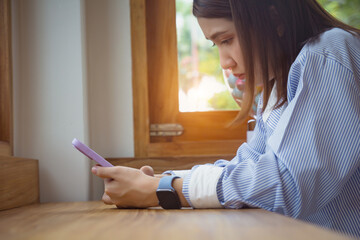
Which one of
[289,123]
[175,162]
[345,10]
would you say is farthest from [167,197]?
[345,10]

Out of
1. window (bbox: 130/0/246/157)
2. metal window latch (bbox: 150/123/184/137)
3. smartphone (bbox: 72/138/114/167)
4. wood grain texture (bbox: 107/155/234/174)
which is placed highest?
window (bbox: 130/0/246/157)

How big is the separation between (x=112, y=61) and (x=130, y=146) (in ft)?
1.04

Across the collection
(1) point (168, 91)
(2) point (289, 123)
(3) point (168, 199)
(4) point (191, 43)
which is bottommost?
(3) point (168, 199)

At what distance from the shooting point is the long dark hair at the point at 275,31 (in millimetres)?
984

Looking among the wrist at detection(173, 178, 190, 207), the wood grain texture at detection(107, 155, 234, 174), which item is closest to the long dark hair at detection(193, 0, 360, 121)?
the wrist at detection(173, 178, 190, 207)

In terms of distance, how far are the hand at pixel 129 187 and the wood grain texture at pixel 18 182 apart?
Answer: 361 mm

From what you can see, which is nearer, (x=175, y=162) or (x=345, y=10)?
(x=175, y=162)

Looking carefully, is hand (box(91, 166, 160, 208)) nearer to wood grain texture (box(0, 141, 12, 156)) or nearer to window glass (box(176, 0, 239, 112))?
wood grain texture (box(0, 141, 12, 156))

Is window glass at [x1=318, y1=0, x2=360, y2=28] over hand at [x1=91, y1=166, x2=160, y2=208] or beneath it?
over

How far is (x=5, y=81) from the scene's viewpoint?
59.2 inches

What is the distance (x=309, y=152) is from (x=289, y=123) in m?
0.06

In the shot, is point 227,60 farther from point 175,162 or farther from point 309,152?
point 175,162

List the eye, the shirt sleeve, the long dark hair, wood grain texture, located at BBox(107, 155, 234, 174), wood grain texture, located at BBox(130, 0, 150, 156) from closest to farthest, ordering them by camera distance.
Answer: the shirt sleeve < the long dark hair < the eye < wood grain texture, located at BBox(107, 155, 234, 174) < wood grain texture, located at BBox(130, 0, 150, 156)

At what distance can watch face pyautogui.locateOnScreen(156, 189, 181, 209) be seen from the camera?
2.85 feet
